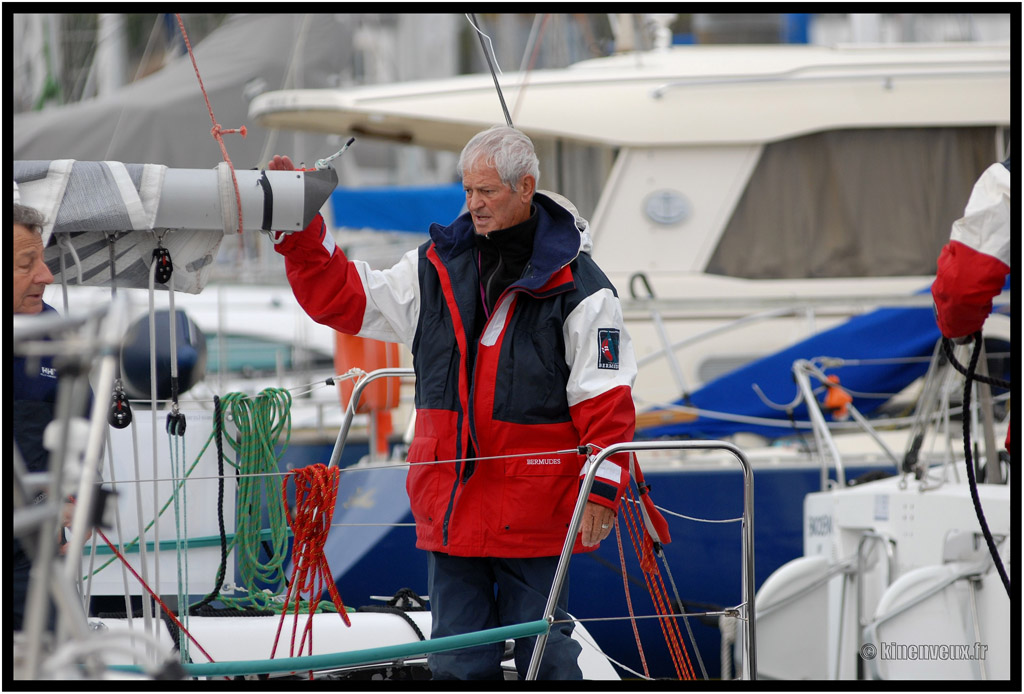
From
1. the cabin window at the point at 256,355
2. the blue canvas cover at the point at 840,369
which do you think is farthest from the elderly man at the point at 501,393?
the cabin window at the point at 256,355

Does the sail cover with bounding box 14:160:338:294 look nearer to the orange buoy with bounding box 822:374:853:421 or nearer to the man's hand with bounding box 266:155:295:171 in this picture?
the man's hand with bounding box 266:155:295:171

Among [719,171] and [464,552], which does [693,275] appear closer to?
[719,171]

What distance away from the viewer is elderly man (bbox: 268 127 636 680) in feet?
9.47

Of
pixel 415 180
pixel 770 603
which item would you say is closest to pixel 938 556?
pixel 770 603

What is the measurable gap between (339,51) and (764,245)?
165 inches

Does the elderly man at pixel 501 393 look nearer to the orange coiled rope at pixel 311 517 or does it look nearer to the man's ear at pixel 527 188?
the man's ear at pixel 527 188

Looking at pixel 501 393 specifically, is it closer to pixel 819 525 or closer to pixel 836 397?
pixel 819 525

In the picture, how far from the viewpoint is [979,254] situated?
268 centimetres

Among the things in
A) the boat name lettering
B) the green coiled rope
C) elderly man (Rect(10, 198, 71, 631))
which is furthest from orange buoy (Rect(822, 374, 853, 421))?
elderly man (Rect(10, 198, 71, 631))

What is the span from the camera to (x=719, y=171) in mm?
7082

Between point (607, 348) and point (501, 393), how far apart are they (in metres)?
0.29

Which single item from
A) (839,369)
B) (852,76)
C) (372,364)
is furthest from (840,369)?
(372,364)

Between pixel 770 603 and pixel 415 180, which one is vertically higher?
pixel 415 180

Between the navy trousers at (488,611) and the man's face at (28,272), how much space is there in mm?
1120
